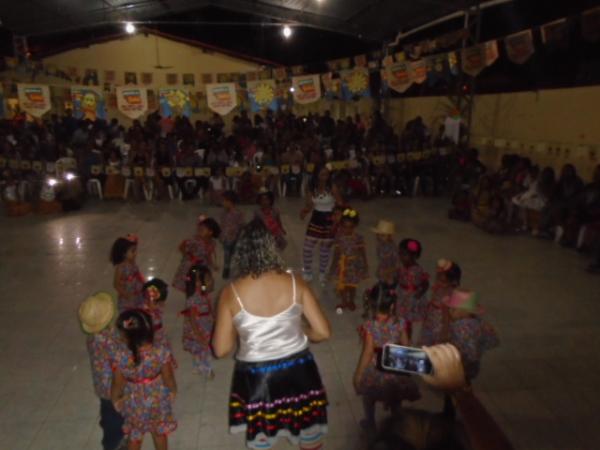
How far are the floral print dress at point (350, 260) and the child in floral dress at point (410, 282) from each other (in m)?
0.80

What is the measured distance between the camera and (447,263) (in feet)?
12.6

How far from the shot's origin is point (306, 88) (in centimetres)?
1125

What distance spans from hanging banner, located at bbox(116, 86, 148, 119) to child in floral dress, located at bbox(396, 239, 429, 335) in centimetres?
853

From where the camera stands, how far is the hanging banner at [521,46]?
839 cm

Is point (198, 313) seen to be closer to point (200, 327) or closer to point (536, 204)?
point (200, 327)

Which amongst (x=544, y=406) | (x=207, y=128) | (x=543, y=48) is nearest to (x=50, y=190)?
(x=207, y=128)

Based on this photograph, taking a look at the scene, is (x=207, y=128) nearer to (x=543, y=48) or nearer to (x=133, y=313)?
(x=543, y=48)

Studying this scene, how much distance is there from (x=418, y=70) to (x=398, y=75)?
432 millimetres

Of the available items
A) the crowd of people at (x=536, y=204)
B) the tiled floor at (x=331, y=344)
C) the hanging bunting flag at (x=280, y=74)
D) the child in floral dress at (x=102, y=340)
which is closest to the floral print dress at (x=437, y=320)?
the tiled floor at (x=331, y=344)

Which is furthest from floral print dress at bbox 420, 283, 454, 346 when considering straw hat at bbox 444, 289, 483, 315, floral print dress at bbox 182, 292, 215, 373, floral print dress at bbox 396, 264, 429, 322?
floral print dress at bbox 182, 292, 215, 373

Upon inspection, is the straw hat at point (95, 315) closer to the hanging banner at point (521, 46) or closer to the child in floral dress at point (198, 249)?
the child in floral dress at point (198, 249)

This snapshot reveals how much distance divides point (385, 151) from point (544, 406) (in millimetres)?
8515

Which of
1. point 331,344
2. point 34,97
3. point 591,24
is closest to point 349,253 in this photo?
point 331,344

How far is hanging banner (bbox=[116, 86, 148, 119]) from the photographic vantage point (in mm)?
10914
